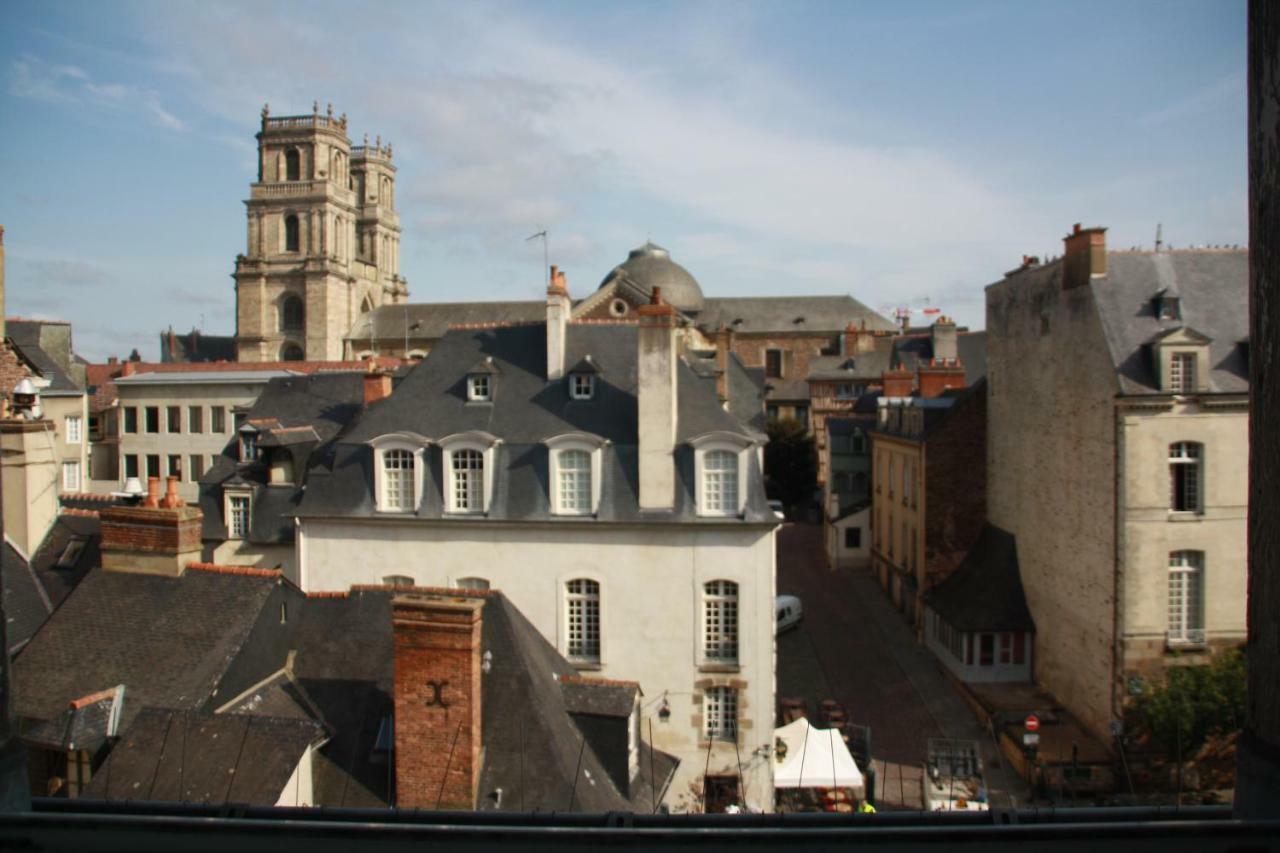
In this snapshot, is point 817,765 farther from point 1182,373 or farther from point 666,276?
point 666,276

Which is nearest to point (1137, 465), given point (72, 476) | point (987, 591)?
point (987, 591)

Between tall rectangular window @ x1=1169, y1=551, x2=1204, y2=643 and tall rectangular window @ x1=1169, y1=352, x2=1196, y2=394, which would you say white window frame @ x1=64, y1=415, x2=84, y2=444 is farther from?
tall rectangular window @ x1=1169, y1=551, x2=1204, y2=643

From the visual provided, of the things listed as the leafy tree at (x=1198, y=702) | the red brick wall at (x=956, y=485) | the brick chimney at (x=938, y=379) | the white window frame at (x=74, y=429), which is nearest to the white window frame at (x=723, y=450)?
the leafy tree at (x=1198, y=702)

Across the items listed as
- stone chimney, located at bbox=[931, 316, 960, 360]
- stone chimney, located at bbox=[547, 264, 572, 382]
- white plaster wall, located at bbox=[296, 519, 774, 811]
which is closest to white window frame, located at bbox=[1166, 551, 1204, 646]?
white plaster wall, located at bbox=[296, 519, 774, 811]

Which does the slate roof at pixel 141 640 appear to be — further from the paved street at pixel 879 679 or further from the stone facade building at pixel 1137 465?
the stone facade building at pixel 1137 465

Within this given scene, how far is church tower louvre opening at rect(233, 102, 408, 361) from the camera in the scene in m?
69.1

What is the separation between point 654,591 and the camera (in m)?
16.0

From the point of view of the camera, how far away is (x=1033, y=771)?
1731 centimetres

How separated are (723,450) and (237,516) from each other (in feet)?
34.3

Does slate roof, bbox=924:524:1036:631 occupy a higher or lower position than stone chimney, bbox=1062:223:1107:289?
lower

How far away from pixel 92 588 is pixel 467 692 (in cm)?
543

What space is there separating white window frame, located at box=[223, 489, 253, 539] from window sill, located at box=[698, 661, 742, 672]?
32.4 feet

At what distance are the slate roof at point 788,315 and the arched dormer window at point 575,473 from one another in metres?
55.6

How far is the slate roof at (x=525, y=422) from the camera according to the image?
1633cm
